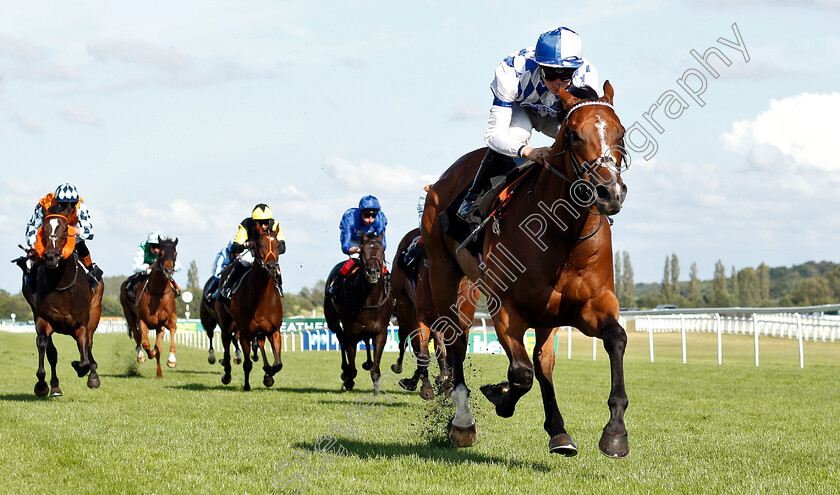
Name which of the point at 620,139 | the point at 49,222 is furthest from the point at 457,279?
the point at 49,222

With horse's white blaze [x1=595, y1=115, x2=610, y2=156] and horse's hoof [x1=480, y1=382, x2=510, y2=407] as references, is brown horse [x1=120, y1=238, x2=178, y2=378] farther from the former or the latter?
horse's white blaze [x1=595, y1=115, x2=610, y2=156]

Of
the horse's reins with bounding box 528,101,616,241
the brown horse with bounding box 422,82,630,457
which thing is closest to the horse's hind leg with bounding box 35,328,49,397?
the brown horse with bounding box 422,82,630,457

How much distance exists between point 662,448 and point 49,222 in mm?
7419

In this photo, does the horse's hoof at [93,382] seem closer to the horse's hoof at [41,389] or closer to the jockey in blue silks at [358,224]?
the horse's hoof at [41,389]

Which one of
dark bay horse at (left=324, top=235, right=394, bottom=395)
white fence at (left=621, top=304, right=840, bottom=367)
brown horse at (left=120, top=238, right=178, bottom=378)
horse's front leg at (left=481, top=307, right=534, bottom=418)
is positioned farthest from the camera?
white fence at (left=621, top=304, right=840, bottom=367)

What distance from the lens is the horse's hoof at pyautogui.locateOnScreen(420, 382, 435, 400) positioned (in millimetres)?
10638

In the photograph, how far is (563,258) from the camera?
5.05 meters

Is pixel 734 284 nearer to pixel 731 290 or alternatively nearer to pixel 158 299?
pixel 731 290

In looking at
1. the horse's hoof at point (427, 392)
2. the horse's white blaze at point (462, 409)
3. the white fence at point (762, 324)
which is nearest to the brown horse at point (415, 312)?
the horse's hoof at point (427, 392)

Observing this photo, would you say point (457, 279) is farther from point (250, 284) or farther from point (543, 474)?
point (250, 284)

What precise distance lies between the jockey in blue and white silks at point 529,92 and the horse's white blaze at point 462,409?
1184mm

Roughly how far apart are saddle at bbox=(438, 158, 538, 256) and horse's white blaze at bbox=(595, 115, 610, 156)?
3.46 ft

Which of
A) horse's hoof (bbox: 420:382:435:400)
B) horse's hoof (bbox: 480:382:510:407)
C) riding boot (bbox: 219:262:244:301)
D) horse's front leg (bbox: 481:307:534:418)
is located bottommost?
horse's hoof (bbox: 420:382:435:400)

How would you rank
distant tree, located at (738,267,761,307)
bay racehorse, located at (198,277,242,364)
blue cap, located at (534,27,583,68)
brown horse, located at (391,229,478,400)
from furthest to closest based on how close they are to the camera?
distant tree, located at (738,267,761,307), bay racehorse, located at (198,277,242,364), brown horse, located at (391,229,478,400), blue cap, located at (534,27,583,68)
